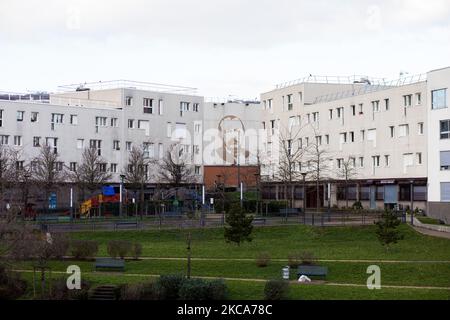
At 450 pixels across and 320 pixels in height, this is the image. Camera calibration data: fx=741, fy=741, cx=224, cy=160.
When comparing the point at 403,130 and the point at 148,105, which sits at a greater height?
the point at 148,105

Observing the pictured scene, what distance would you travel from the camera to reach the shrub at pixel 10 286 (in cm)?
2900

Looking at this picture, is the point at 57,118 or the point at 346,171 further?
the point at 57,118

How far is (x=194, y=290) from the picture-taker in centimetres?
2511

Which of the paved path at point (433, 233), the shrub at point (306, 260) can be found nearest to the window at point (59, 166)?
the paved path at point (433, 233)

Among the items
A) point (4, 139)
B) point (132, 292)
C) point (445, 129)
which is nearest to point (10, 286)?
point (132, 292)

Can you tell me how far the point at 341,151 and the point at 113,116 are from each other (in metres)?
27.3

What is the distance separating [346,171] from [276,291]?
5553cm

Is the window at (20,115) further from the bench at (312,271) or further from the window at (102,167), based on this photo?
the bench at (312,271)

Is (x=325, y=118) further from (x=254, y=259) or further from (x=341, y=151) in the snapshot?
(x=254, y=259)

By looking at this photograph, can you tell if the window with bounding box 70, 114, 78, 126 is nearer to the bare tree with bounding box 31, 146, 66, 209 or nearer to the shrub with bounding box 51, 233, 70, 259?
the bare tree with bounding box 31, 146, 66, 209

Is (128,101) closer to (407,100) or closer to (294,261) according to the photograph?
(407,100)

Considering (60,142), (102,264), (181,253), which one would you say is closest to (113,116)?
(60,142)

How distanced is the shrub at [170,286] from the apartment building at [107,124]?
5482cm

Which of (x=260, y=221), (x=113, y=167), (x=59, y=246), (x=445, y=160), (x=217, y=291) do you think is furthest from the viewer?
(x=113, y=167)
